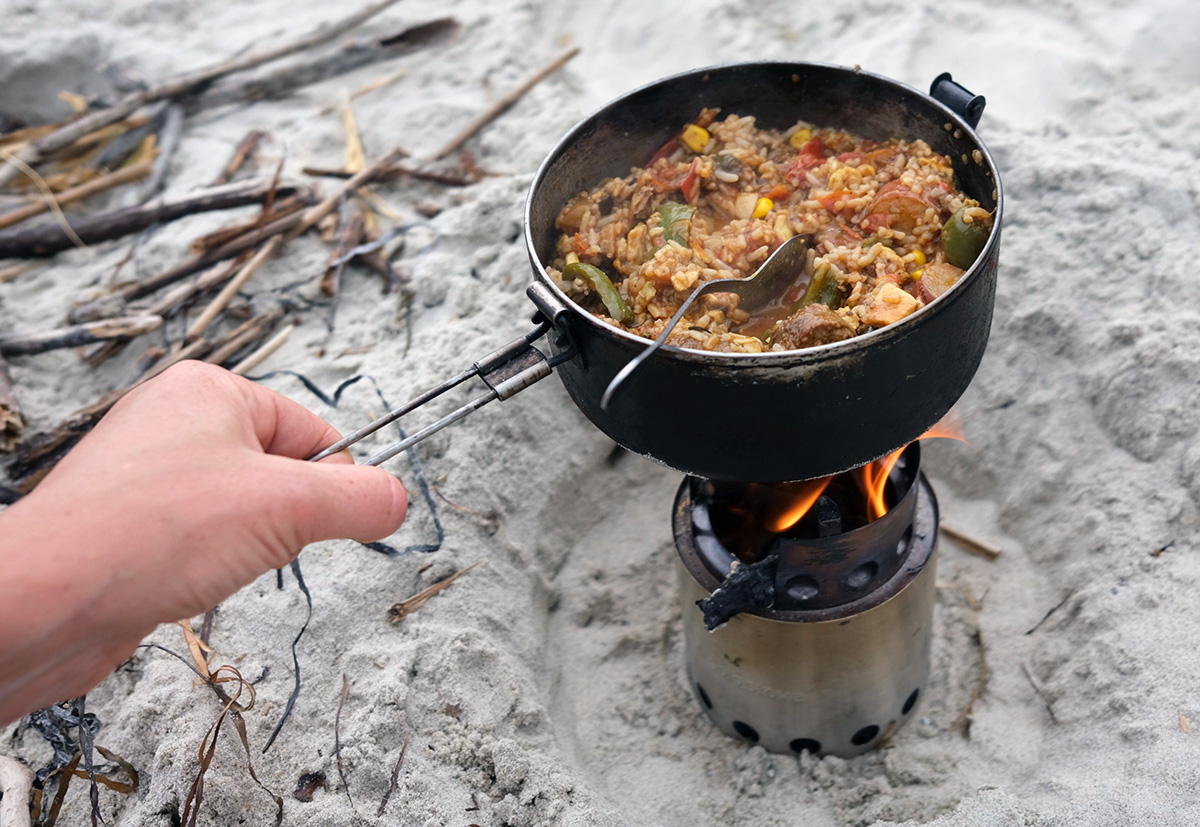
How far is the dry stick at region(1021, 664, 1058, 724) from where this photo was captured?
351 centimetres

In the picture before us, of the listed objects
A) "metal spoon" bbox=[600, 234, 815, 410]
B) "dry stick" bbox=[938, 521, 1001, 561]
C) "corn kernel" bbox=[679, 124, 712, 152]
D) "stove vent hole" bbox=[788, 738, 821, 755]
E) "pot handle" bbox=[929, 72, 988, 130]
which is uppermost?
"pot handle" bbox=[929, 72, 988, 130]

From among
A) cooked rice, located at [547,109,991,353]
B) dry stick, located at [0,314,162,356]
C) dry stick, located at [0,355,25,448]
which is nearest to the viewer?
cooked rice, located at [547,109,991,353]

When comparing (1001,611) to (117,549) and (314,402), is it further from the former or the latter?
(117,549)

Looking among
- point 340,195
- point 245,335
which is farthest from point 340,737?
point 340,195

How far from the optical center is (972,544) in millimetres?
4199

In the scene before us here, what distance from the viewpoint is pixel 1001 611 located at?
157 inches

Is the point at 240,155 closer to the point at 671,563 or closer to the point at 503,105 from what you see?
the point at 503,105

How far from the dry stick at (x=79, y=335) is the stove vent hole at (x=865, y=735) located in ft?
13.0

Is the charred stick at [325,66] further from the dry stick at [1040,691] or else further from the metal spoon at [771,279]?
the dry stick at [1040,691]

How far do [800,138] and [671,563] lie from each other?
2121mm

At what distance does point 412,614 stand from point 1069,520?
2.85 meters

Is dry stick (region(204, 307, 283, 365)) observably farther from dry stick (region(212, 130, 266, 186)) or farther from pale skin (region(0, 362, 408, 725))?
pale skin (region(0, 362, 408, 725))

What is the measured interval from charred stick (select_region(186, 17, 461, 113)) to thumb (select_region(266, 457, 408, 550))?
17.3ft

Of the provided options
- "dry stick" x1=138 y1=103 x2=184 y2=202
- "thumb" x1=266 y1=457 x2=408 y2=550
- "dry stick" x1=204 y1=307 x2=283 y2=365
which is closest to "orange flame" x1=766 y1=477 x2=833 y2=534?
"thumb" x1=266 y1=457 x2=408 y2=550
